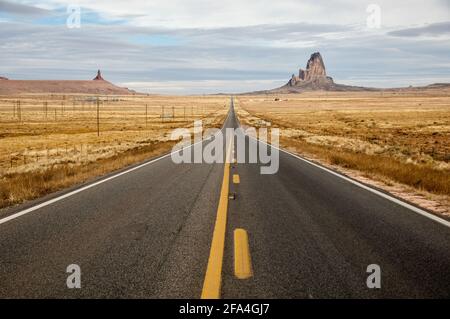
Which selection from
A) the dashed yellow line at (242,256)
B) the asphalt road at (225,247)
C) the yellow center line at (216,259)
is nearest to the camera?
the yellow center line at (216,259)

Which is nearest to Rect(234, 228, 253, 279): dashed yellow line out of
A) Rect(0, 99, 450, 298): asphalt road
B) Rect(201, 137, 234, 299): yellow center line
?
Rect(0, 99, 450, 298): asphalt road

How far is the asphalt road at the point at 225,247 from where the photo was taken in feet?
15.1

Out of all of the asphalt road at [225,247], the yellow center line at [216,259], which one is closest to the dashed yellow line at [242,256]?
the asphalt road at [225,247]

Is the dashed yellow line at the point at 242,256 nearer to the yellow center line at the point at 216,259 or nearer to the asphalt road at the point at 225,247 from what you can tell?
the asphalt road at the point at 225,247

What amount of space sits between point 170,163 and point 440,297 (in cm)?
1413

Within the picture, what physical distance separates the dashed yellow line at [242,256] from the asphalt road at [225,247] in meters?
0.06

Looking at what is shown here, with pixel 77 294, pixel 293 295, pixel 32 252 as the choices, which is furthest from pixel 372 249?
pixel 32 252

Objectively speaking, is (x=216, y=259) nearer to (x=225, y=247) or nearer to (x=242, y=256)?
(x=242, y=256)

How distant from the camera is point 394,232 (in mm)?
6875

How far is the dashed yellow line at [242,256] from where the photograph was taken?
16.4 feet

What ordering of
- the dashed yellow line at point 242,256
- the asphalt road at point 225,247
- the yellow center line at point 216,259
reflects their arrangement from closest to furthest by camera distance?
1. the yellow center line at point 216,259
2. the asphalt road at point 225,247
3. the dashed yellow line at point 242,256

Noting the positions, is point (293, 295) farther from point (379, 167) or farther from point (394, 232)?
point (379, 167)

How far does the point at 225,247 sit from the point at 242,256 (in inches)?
18.4

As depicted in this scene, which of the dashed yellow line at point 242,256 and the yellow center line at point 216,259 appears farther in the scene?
the dashed yellow line at point 242,256
